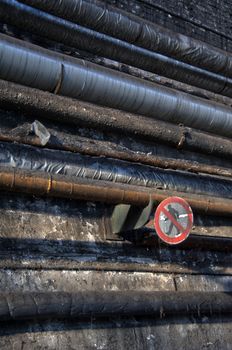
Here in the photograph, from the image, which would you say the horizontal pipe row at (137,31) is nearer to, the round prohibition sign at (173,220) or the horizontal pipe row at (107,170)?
the horizontal pipe row at (107,170)

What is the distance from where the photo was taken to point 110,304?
12.0ft

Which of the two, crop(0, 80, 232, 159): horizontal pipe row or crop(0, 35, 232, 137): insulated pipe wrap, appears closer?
crop(0, 80, 232, 159): horizontal pipe row

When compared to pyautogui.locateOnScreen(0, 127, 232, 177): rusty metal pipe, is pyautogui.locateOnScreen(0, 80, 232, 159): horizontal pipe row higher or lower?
higher

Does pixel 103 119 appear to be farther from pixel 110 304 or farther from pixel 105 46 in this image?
pixel 110 304

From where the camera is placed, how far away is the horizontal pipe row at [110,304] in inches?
129

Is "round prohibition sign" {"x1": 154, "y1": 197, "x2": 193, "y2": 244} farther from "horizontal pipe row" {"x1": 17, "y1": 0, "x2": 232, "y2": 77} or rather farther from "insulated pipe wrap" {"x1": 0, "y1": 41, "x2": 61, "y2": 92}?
"horizontal pipe row" {"x1": 17, "y1": 0, "x2": 232, "y2": 77}

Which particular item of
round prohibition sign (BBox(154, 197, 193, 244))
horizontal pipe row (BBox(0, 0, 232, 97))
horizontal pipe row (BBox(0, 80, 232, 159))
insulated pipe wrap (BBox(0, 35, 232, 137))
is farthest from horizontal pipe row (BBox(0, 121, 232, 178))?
horizontal pipe row (BBox(0, 0, 232, 97))

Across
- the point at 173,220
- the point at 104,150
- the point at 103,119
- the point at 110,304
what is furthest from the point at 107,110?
the point at 110,304

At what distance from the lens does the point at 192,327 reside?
14.0 feet

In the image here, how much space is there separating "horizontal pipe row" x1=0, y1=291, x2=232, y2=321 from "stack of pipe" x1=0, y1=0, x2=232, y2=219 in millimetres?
730

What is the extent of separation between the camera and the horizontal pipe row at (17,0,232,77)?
475cm

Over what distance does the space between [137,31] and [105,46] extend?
15.6 inches

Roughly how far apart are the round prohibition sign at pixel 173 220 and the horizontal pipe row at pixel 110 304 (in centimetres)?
55

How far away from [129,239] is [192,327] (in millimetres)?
923
